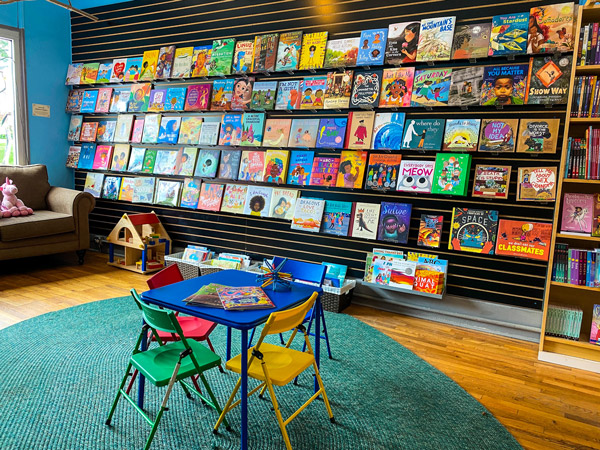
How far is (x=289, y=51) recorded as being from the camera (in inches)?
183

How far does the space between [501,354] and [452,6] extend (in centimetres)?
322

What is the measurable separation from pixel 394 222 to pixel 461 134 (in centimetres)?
105

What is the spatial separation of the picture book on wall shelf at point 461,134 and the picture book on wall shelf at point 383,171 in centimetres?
49

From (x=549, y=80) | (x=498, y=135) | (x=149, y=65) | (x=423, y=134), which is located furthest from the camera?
(x=149, y=65)

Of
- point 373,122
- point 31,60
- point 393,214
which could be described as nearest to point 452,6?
point 373,122

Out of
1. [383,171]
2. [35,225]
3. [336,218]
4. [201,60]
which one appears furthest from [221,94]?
[35,225]

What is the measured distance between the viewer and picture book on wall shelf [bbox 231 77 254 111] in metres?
4.94

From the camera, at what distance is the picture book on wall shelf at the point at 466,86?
3.83m

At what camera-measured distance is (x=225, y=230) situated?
5.47 m

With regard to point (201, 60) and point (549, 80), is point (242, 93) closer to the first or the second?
point (201, 60)

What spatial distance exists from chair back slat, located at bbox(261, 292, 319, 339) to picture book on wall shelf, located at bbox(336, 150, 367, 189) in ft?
7.79

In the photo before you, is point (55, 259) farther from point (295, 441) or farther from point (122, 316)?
point (295, 441)

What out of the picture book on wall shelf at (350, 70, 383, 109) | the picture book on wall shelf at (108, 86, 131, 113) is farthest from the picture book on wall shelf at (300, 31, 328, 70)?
the picture book on wall shelf at (108, 86, 131, 113)

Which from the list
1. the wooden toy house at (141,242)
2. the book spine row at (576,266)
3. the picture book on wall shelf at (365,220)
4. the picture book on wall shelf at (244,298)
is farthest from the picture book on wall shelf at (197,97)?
the book spine row at (576,266)
